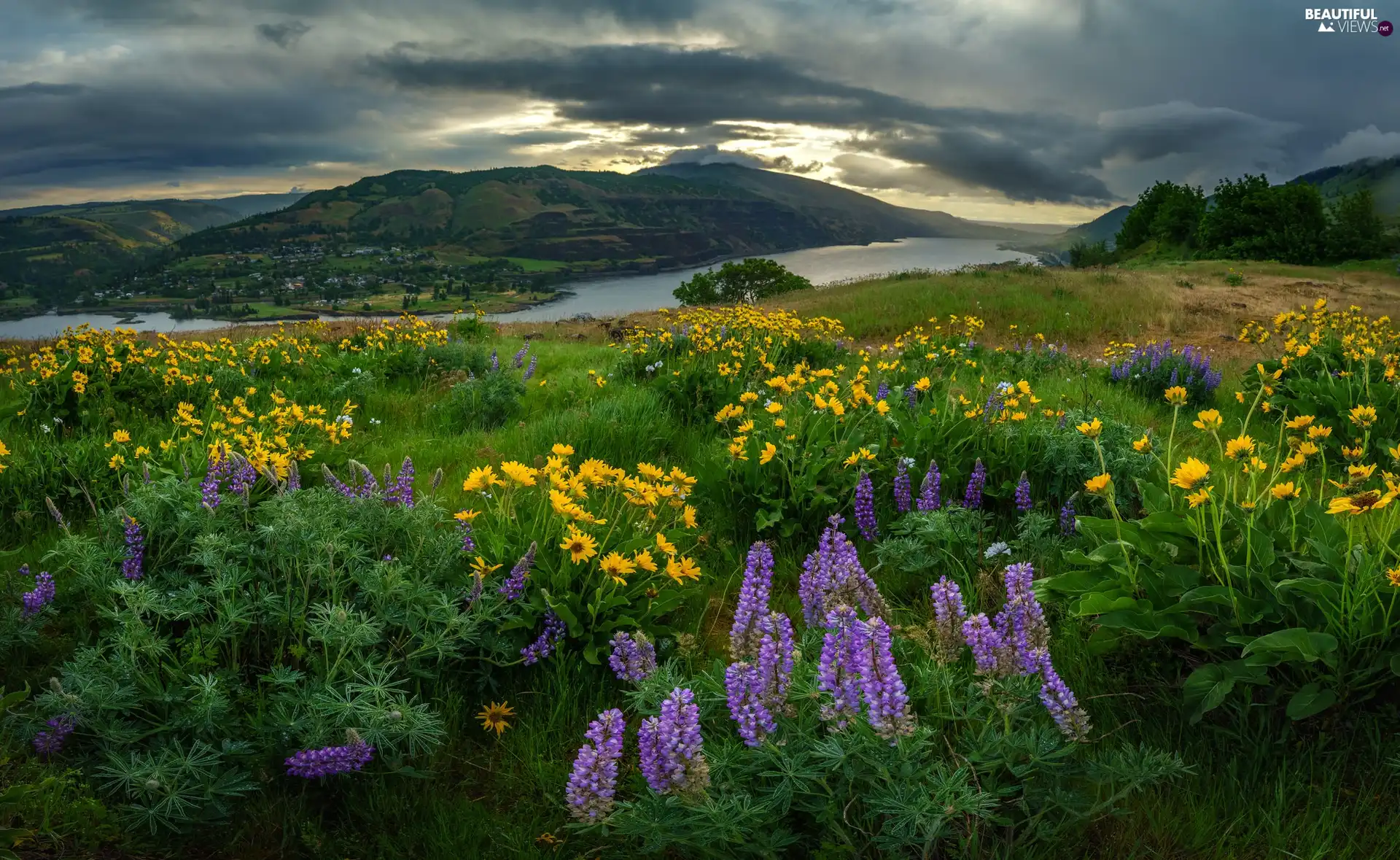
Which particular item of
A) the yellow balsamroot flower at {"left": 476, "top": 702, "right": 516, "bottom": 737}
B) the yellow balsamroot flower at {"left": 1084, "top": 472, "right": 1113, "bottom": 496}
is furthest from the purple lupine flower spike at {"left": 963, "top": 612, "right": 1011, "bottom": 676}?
the yellow balsamroot flower at {"left": 476, "top": 702, "right": 516, "bottom": 737}

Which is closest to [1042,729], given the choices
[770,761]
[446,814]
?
[770,761]

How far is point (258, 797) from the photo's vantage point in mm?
2584

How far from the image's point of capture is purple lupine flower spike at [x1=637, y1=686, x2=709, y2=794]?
1894 mm

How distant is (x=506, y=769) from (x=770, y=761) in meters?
1.26

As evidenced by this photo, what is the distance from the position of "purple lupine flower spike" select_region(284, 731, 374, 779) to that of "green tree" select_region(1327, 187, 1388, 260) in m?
60.4

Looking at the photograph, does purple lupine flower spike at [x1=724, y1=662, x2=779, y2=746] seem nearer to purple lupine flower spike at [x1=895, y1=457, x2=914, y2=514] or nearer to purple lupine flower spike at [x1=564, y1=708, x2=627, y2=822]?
purple lupine flower spike at [x1=564, y1=708, x2=627, y2=822]

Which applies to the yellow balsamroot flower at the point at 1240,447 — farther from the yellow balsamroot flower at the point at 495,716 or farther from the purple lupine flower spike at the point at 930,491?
the yellow balsamroot flower at the point at 495,716

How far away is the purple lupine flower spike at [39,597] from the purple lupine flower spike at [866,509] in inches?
159

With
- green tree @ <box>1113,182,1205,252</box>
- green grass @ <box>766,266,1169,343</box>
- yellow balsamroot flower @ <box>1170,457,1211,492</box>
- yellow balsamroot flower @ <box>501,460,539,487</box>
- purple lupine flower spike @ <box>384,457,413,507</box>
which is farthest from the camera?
green tree @ <box>1113,182,1205,252</box>

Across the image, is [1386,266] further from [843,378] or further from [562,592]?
[562,592]

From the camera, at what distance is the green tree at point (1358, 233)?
4578cm

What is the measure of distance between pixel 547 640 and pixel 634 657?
633 mm

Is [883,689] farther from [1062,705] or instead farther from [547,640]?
[547,640]

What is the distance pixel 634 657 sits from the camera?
9.07 ft
